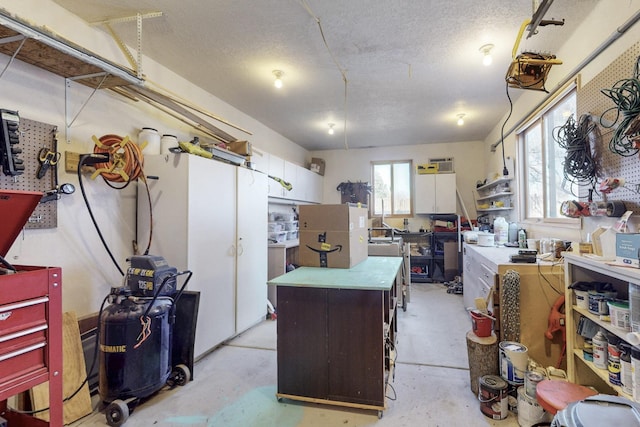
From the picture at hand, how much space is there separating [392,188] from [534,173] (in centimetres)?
304

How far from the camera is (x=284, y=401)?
2162 millimetres

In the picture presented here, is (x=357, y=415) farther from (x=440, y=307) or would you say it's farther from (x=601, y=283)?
(x=440, y=307)

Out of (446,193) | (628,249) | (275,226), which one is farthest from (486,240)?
(275,226)

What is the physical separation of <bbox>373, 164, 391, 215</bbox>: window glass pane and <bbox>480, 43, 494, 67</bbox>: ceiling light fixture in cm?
379

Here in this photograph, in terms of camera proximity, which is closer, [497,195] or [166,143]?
[166,143]

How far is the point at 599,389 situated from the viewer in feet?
5.93

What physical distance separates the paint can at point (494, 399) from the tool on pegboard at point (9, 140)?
10.3 feet

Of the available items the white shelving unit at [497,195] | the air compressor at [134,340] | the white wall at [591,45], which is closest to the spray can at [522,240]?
the white wall at [591,45]

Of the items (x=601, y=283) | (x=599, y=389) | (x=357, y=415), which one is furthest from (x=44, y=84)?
(x=599, y=389)

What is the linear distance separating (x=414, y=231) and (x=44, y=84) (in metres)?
5.83

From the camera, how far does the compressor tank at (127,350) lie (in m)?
1.98

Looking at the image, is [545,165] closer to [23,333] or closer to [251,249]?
[251,249]

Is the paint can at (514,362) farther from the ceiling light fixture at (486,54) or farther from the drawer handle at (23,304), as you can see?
the drawer handle at (23,304)

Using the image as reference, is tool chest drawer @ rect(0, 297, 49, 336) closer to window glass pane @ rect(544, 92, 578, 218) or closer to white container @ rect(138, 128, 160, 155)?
white container @ rect(138, 128, 160, 155)
